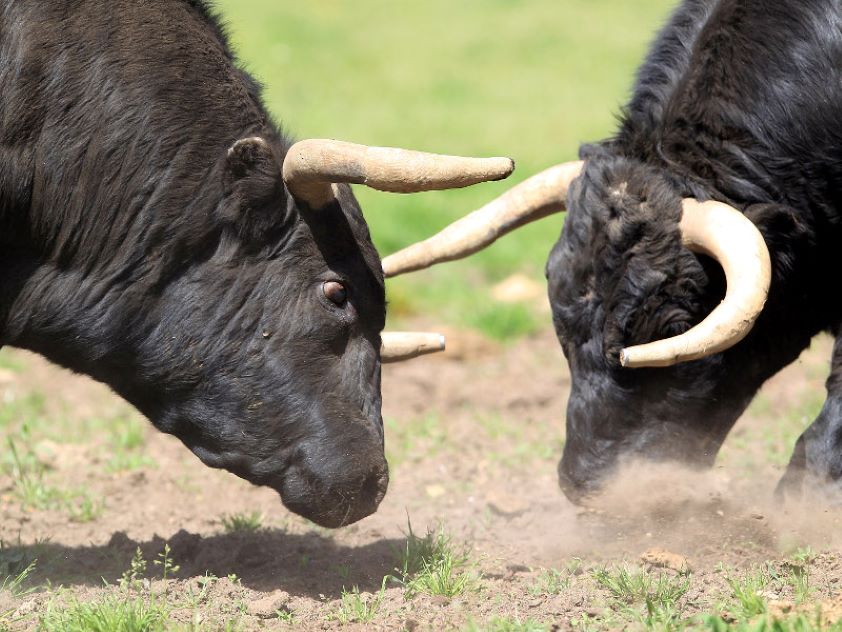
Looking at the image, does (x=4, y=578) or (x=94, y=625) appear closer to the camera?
(x=94, y=625)

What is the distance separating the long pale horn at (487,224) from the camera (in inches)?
215

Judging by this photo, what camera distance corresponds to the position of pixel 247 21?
21.0 meters

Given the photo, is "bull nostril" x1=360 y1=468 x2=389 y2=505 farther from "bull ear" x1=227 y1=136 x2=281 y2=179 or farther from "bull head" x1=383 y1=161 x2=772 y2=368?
"bull ear" x1=227 y1=136 x2=281 y2=179

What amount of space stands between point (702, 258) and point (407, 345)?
1275mm

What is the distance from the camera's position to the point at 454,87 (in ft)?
60.2

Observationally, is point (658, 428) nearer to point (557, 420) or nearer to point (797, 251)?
point (797, 251)

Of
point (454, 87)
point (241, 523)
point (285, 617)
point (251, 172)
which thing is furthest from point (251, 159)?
point (454, 87)

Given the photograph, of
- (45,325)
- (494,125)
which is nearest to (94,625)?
(45,325)

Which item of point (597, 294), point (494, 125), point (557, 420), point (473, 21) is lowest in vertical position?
point (473, 21)

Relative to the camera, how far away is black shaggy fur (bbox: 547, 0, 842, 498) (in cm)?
495

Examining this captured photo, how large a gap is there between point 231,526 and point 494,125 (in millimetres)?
11320

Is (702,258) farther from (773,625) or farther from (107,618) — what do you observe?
(107,618)

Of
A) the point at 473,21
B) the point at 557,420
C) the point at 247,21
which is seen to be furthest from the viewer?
the point at 473,21

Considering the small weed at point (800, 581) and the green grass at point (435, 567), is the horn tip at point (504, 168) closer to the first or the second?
the green grass at point (435, 567)
